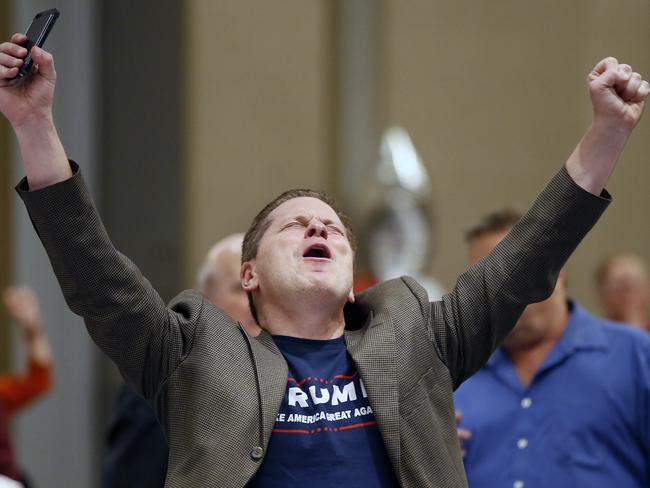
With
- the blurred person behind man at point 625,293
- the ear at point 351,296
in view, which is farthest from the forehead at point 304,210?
the blurred person behind man at point 625,293

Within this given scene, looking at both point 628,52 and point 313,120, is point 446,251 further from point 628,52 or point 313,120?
point 628,52

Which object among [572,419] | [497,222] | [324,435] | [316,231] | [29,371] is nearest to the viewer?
[324,435]

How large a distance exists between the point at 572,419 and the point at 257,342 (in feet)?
3.85

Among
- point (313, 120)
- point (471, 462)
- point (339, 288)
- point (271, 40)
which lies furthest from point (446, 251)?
point (339, 288)

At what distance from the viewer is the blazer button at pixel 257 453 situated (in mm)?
2125

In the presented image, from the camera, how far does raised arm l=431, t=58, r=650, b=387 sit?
89.4 inches

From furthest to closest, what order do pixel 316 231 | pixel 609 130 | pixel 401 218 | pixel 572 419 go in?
1. pixel 401 218
2. pixel 572 419
3. pixel 316 231
4. pixel 609 130

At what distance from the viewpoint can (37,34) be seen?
213 cm

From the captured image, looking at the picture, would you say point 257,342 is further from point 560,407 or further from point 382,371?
point 560,407

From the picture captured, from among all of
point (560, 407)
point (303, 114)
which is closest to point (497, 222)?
point (560, 407)

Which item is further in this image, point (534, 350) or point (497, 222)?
point (497, 222)

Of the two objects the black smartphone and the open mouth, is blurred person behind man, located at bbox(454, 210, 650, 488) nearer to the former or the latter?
the open mouth

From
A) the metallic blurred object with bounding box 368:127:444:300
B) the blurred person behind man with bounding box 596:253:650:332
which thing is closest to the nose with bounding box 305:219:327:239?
the blurred person behind man with bounding box 596:253:650:332

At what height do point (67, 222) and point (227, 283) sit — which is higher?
point (67, 222)
